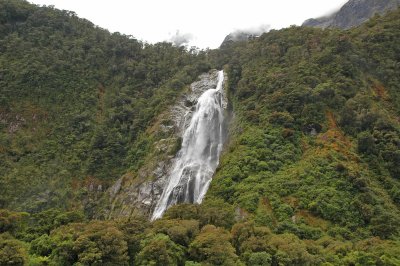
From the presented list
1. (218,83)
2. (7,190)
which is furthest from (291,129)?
(7,190)

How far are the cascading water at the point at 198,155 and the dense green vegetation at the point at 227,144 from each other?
2.42 m

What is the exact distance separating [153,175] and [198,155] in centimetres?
578

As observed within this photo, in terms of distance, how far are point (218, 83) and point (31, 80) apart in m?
28.2

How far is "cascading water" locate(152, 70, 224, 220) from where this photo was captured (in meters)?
47.8

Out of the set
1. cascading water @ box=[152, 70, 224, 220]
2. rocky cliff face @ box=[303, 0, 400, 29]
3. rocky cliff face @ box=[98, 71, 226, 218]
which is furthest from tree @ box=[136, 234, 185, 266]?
rocky cliff face @ box=[303, 0, 400, 29]

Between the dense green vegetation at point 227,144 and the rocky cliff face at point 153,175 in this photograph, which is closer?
the dense green vegetation at point 227,144

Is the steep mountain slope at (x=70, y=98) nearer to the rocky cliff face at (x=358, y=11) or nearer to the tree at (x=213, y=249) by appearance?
the tree at (x=213, y=249)

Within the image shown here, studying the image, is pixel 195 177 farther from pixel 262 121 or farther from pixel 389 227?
pixel 389 227

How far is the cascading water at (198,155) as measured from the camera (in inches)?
1880

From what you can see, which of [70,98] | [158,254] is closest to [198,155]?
[70,98]

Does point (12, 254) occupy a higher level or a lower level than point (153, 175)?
lower

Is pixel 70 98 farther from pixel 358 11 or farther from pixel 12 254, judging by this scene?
pixel 358 11

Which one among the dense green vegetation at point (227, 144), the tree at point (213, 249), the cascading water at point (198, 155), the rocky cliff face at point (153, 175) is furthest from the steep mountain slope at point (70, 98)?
the tree at point (213, 249)

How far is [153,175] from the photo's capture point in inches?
2111
